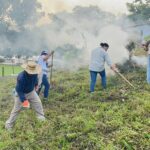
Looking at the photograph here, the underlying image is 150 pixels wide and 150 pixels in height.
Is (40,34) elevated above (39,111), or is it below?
above

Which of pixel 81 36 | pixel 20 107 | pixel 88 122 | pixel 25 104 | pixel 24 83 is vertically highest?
pixel 81 36

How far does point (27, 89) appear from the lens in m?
8.89

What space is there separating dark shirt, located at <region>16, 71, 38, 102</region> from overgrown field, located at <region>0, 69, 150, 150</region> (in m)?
0.85

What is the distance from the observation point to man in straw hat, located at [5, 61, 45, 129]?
865cm

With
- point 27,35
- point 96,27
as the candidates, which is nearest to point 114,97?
point 96,27

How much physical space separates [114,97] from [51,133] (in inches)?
115

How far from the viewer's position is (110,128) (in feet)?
26.4

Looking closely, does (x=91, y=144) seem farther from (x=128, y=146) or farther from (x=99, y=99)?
(x=99, y=99)

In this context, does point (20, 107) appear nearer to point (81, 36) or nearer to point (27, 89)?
point (27, 89)

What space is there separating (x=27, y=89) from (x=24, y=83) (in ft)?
0.79

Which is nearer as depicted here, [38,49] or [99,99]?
[99,99]

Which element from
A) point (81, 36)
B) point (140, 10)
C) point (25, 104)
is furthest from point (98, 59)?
point (140, 10)

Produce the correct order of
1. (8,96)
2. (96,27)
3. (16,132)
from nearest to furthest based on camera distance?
(16,132)
(8,96)
(96,27)

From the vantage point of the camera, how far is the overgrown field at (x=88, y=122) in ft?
24.6
